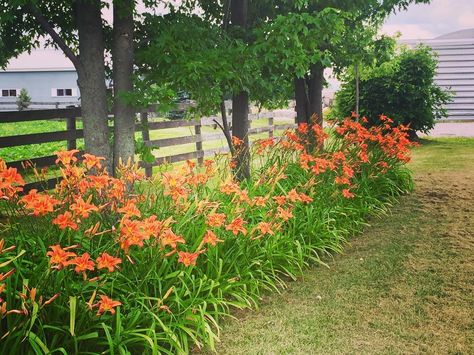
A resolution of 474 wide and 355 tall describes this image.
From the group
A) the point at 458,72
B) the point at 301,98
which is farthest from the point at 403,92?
the point at 458,72

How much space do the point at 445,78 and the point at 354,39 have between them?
1535 cm

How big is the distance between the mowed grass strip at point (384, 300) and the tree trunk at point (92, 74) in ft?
9.10

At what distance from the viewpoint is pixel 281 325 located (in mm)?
3799

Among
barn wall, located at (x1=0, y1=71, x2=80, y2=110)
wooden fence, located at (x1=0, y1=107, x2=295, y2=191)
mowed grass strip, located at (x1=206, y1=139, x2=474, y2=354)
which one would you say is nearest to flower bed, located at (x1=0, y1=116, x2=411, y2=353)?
mowed grass strip, located at (x1=206, y1=139, x2=474, y2=354)

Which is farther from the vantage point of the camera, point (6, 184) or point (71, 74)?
point (71, 74)

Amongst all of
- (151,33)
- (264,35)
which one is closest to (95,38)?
(151,33)

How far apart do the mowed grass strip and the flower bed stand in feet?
0.67

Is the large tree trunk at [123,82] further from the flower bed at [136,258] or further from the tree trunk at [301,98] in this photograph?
the tree trunk at [301,98]

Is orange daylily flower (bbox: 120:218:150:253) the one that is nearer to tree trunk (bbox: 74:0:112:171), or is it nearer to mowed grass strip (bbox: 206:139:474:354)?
mowed grass strip (bbox: 206:139:474:354)

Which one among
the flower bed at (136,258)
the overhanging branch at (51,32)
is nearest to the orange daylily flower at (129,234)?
the flower bed at (136,258)

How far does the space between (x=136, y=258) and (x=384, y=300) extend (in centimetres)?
197

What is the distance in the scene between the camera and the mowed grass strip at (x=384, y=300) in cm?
359

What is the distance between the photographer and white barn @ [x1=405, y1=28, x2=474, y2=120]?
21.2m

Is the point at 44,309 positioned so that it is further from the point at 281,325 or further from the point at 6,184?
the point at 281,325
